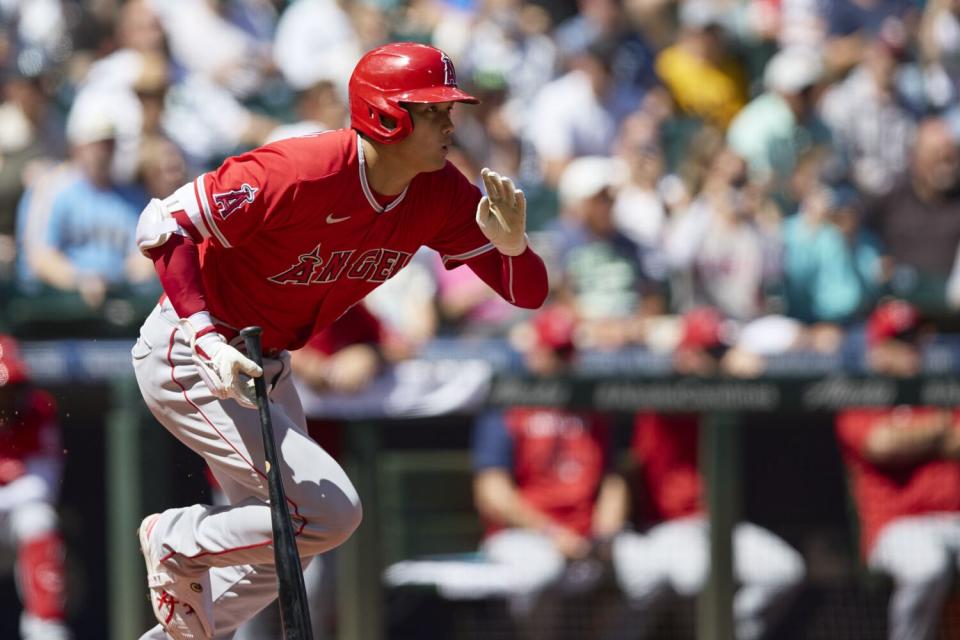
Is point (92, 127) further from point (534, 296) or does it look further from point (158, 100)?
point (534, 296)

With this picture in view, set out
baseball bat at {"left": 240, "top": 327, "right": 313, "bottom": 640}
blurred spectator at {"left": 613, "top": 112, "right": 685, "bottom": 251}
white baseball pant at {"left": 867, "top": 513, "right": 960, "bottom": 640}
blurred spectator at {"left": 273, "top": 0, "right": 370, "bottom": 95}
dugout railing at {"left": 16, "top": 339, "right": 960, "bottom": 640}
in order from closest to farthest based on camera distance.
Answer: baseball bat at {"left": 240, "top": 327, "right": 313, "bottom": 640} → dugout railing at {"left": 16, "top": 339, "right": 960, "bottom": 640} → white baseball pant at {"left": 867, "top": 513, "right": 960, "bottom": 640} → blurred spectator at {"left": 613, "top": 112, "right": 685, "bottom": 251} → blurred spectator at {"left": 273, "top": 0, "right": 370, "bottom": 95}

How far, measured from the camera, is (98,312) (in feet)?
21.2

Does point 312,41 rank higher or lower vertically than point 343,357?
higher

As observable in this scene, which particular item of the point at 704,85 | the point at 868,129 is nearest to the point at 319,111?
the point at 704,85

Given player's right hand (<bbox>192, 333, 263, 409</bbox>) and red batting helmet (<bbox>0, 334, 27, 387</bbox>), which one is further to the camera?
red batting helmet (<bbox>0, 334, 27, 387</bbox>)

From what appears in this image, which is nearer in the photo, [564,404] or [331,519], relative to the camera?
[331,519]

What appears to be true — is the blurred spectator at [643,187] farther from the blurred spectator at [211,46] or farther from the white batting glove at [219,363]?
the white batting glove at [219,363]

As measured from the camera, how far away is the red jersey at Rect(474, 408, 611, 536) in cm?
629

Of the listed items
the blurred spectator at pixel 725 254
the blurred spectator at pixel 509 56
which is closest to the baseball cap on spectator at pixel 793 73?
the blurred spectator at pixel 725 254

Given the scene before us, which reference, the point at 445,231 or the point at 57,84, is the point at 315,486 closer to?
the point at 445,231

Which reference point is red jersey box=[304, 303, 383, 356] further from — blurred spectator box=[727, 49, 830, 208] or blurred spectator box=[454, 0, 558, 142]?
blurred spectator box=[727, 49, 830, 208]

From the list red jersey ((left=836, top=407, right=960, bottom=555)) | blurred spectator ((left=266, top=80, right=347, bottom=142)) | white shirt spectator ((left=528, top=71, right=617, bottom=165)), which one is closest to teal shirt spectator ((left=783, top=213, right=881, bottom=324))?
white shirt spectator ((left=528, top=71, right=617, bottom=165))

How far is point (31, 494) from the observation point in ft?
20.0

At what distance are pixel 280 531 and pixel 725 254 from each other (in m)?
4.04
